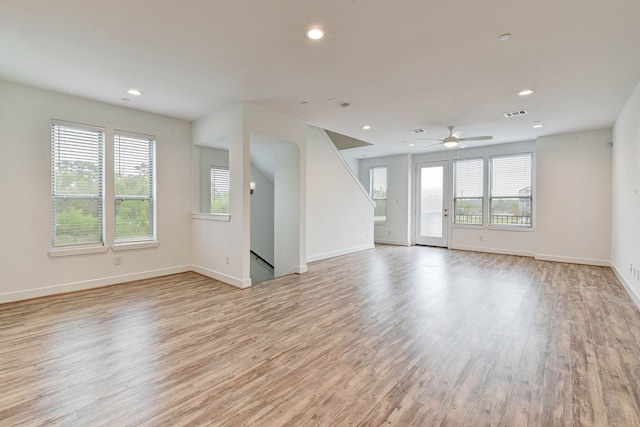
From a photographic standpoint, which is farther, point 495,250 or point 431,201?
point 431,201

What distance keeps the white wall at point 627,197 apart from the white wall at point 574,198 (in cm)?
38

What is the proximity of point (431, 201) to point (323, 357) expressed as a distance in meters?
7.35

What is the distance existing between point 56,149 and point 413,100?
5.11 metres

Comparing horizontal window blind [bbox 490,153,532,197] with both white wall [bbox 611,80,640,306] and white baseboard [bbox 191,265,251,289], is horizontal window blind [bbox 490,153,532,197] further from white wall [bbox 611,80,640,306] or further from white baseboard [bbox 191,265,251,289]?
white baseboard [bbox 191,265,251,289]

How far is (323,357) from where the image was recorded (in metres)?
2.48

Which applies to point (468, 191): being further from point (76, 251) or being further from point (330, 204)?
point (76, 251)

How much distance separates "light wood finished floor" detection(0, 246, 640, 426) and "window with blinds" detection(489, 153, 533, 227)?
315 cm

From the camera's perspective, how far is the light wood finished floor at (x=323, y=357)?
1.83m

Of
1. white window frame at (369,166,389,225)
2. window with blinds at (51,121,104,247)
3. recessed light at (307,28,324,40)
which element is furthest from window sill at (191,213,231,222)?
white window frame at (369,166,389,225)

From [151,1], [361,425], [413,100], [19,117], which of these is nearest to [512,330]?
[361,425]

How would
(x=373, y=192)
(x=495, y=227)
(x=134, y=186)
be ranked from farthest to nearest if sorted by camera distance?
(x=373, y=192), (x=495, y=227), (x=134, y=186)

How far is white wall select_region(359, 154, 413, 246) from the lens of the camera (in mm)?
8938

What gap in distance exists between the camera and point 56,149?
4.17 m

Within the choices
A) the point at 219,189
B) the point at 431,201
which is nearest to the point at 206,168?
the point at 219,189
